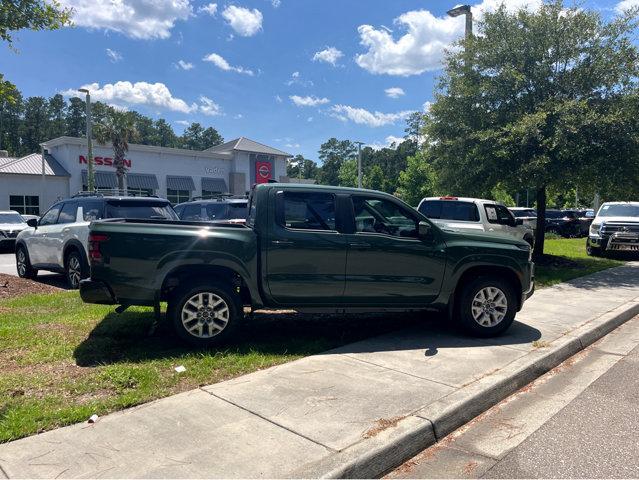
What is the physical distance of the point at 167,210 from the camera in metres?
9.05

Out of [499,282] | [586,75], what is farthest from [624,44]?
[499,282]

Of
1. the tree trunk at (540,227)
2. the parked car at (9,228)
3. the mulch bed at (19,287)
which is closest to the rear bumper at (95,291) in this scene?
the mulch bed at (19,287)

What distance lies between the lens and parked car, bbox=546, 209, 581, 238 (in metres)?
26.8

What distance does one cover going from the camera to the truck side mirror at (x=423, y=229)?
19.1 feet

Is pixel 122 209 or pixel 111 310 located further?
pixel 122 209

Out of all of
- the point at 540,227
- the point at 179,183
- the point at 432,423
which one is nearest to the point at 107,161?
the point at 179,183

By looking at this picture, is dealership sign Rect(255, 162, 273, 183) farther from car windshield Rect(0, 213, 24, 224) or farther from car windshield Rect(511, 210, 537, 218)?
car windshield Rect(0, 213, 24, 224)

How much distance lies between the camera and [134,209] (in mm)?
8812

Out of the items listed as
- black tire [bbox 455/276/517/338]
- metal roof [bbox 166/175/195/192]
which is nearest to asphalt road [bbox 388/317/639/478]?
black tire [bbox 455/276/517/338]

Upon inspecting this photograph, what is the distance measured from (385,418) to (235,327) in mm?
2280

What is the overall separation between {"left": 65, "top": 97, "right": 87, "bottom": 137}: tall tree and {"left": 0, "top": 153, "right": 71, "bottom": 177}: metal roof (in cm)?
5800

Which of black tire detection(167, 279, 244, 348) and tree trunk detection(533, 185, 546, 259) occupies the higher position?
tree trunk detection(533, 185, 546, 259)

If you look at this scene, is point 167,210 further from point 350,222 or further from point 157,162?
point 157,162

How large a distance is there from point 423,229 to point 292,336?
2.03m
